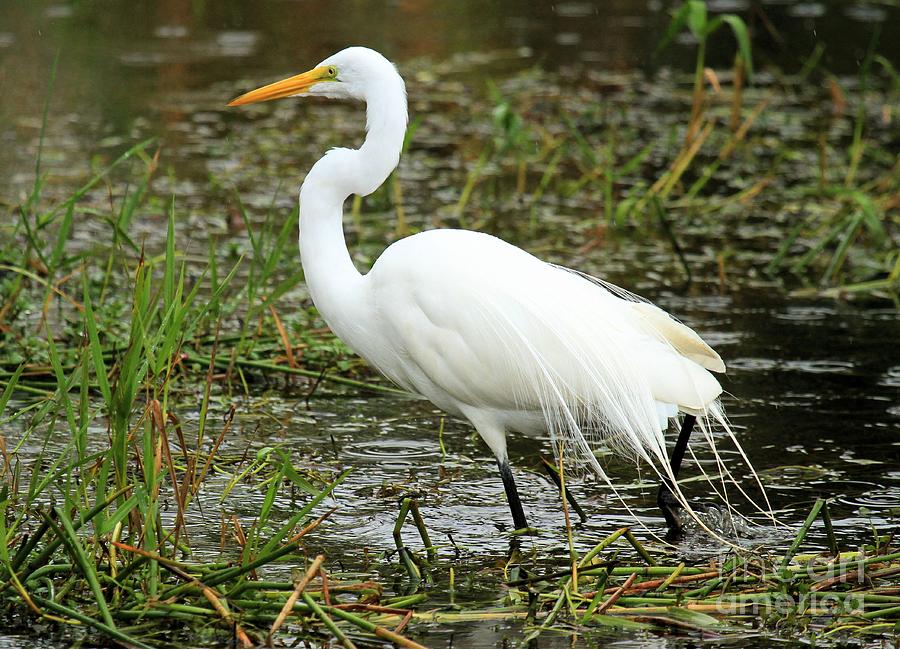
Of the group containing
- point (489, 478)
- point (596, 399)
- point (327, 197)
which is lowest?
point (489, 478)

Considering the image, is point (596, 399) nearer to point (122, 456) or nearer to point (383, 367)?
point (383, 367)

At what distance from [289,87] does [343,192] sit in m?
0.44

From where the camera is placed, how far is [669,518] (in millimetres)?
4105

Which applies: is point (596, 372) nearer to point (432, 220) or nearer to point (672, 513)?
point (672, 513)

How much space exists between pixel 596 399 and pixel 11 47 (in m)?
7.62

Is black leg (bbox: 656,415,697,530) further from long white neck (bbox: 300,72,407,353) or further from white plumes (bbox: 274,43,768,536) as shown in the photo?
long white neck (bbox: 300,72,407,353)

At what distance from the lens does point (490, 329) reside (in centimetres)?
381

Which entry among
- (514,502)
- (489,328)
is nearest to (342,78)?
(489,328)

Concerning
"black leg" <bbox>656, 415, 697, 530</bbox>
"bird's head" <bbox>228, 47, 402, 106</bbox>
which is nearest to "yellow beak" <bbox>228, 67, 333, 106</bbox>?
"bird's head" <bbox>228, 47, 402, 106</bbox>

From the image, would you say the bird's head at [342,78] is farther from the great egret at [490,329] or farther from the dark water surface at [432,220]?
the dark water surface at [432,220]

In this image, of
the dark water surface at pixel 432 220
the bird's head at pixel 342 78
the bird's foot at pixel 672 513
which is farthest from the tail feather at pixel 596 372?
the bird's head at pixel 342 78

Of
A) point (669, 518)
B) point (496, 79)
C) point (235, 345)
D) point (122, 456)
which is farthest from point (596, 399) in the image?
point (496, 79)

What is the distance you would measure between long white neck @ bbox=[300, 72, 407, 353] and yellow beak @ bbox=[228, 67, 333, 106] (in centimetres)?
23

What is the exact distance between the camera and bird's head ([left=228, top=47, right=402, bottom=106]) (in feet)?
12.9
